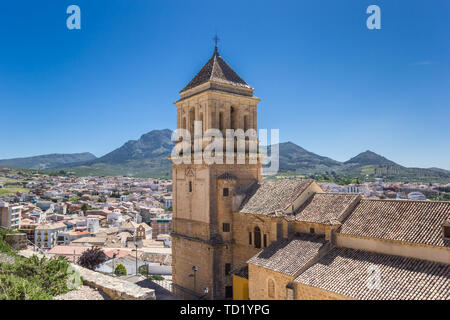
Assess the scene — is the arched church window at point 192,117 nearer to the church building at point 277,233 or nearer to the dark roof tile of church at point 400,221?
the church building at point 277,233

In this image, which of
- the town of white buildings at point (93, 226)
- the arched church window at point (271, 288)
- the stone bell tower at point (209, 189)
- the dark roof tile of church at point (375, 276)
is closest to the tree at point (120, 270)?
the town of white buildings at point (93, 226)

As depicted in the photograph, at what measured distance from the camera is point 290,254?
1534cm

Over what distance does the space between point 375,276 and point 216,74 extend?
50.6 feet

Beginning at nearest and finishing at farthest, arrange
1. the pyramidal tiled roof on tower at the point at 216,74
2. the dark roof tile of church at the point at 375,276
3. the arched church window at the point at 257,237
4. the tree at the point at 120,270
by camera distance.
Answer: the dark roof tile of church at the point at 375,276, the arched church window at the point at 257,237, the pyramidal tiled roof on tower at the point at 216,74, the tree at the point at 120,270

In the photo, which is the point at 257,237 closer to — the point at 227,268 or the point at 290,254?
the point at 227,268

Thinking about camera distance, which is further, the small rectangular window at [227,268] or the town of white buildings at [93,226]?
the town of white buildings at [93,226]

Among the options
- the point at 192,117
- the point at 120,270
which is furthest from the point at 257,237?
the point at 120,270

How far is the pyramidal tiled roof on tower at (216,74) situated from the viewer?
22130mm

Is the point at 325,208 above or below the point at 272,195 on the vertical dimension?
below

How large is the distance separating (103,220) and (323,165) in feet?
415
